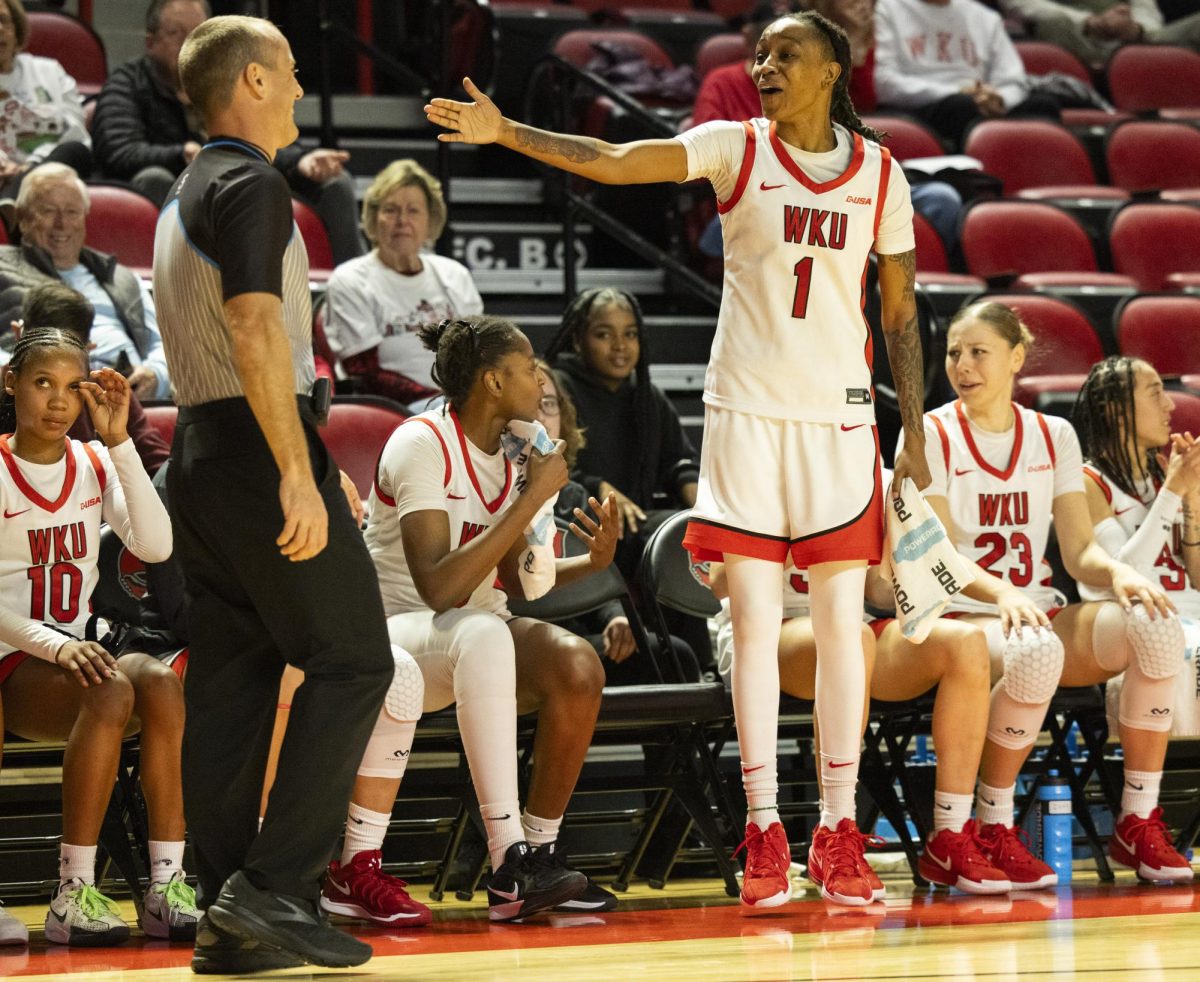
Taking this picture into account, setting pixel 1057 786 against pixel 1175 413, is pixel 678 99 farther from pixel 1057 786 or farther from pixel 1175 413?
pixel 1057 786

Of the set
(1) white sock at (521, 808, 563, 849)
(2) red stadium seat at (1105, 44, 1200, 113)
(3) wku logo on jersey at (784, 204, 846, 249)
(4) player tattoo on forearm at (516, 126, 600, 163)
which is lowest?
(1) white sock at (521, 808, 563, 849)

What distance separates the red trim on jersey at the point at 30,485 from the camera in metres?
3.78

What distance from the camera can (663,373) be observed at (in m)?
6.55

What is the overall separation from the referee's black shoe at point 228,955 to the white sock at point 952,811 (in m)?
1.70

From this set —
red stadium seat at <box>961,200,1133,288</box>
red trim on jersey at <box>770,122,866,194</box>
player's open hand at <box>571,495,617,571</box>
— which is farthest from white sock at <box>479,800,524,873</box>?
red stadium seat at <box>961,200,1133,288</box>

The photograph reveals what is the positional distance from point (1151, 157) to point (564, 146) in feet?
17.8

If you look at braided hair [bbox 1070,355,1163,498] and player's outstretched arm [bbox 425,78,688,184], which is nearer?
player's outstretched arm [bbox 425,78,688,184]

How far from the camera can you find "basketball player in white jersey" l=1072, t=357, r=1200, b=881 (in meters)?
4.32

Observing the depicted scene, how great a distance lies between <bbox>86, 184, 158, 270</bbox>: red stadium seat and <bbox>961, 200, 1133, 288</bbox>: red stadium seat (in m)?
3.10

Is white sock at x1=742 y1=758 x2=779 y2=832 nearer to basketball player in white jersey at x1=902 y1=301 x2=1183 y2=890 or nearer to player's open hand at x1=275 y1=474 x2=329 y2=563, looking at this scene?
basketball player in white jersey at x1=902 y1=301 x2=1183 y2=890

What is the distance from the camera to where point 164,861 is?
3.58 meters

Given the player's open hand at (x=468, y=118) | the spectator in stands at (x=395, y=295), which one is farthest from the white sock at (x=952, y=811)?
the spectator in stands at (x=395, y=295)

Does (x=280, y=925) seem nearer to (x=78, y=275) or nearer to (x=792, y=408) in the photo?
(x=792, y=408)

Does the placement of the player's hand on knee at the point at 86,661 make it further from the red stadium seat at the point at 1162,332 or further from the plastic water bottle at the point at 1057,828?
the red stadium seat at the point at 1162,332
